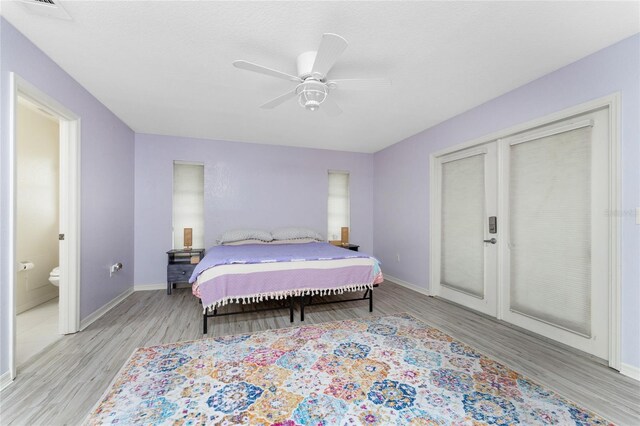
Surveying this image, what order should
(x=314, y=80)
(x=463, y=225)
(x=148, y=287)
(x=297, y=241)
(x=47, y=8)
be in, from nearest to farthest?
(x=47, y=8), (x=314, y=80), (x=463, y=225), (x=148, y=287), (x=297, y=241)

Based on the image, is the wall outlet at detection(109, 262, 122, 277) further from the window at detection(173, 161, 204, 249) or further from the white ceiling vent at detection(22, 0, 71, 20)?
the white ceiling vent at detection(22, 0, 71, 20)

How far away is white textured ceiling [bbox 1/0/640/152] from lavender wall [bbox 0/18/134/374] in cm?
15

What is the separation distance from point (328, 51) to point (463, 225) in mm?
2858

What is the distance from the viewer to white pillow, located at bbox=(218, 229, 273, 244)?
430cm

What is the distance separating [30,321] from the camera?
112 inches

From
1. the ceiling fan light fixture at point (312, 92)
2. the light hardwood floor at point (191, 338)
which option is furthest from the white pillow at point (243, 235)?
the ceiling fan light fixture at point (312, 92)

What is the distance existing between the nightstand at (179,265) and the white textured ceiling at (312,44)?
214cm

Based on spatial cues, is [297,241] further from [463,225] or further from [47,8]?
[47,8]

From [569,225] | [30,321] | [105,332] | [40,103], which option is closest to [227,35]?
[40,103]

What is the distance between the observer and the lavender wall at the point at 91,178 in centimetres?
177

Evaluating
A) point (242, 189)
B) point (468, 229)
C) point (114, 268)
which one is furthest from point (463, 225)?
point (114, 268)

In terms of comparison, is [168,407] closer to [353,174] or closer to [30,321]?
[30,321]

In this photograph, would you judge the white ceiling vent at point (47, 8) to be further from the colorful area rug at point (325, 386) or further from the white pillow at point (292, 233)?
the white pillow at point (292, 233)

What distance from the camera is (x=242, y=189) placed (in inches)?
186
